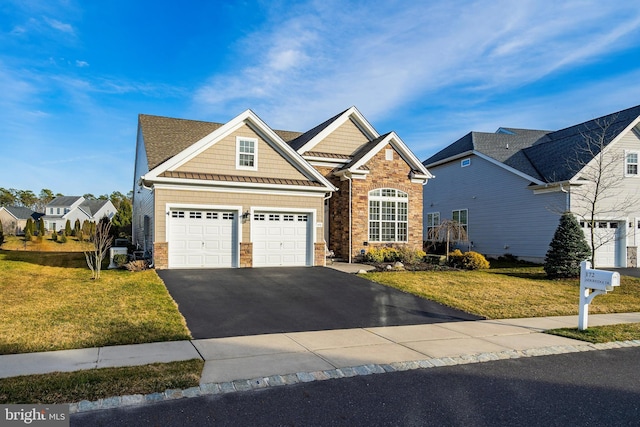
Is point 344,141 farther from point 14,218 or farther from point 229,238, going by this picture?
point 14,218

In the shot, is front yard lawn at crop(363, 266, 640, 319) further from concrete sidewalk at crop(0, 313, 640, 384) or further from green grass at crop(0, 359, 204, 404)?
green grass at crop(0, 359, 204, 404)

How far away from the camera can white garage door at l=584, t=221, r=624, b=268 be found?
20.8 m

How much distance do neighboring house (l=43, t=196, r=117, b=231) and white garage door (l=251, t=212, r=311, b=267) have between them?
5827 cm

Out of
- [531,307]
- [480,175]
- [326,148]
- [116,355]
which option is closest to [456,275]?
[531,307]

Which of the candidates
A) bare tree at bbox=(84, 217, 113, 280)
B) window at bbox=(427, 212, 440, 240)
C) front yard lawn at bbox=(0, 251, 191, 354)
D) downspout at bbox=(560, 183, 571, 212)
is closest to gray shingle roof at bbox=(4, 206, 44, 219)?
bare tree at bbox=(84, 217, 113, 280)

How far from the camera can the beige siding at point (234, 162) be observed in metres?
16.1

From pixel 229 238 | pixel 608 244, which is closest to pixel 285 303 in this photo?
pixel 229 238

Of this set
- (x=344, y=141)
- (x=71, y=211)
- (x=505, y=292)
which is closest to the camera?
(x=505, y=292)

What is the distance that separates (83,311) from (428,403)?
746 cm

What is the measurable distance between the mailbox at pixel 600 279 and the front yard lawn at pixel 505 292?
2084 mm

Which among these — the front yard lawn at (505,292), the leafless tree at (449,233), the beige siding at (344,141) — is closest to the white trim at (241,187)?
the beige siding at (344,141)

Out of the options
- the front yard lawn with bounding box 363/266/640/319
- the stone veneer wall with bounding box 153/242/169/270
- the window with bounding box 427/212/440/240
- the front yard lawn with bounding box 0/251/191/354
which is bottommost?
the front yard lawn with bounding box 363/266/640/319

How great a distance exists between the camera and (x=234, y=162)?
1670cm

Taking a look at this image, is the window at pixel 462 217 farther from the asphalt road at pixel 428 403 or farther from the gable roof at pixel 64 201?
the gable roof at pixel 64 201
